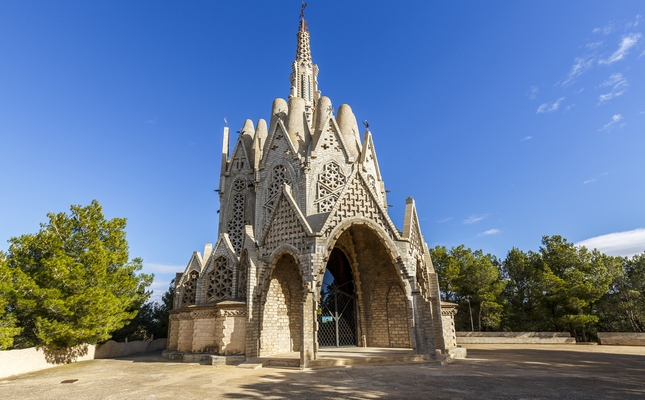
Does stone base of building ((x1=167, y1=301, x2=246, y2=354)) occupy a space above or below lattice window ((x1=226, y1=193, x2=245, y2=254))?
below

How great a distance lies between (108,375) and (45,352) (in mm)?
6475

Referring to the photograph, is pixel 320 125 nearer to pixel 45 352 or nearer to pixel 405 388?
pixel 405 388

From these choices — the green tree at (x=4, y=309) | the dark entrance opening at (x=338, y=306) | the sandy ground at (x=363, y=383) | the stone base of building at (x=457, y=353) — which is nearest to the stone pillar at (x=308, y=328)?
the sandy ground at (x=363, y=383)

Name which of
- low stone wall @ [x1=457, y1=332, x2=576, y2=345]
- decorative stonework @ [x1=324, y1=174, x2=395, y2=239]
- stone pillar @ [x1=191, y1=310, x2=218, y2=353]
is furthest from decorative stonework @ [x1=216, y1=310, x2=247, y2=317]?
low stone wall @ [x1=457, y1=332, x2=576, y2=345]

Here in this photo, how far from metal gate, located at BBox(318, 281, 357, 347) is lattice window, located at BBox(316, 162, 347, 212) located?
14.5ft

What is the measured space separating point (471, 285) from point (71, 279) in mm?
29825

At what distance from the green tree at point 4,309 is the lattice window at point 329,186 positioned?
1348 centimetres

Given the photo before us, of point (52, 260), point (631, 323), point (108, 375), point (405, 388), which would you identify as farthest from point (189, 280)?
point (631, 323)

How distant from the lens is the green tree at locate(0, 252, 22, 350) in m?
13.1

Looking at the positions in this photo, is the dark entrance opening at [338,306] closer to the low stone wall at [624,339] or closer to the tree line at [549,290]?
the tree line at [549,290]

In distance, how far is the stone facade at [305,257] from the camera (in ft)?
47.9

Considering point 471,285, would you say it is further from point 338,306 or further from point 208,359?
point 208,359

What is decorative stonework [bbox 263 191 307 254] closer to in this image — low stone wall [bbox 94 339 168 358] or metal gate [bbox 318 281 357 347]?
metal gate [bbox 318 281 357 347]

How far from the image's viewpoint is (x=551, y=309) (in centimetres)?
3014
